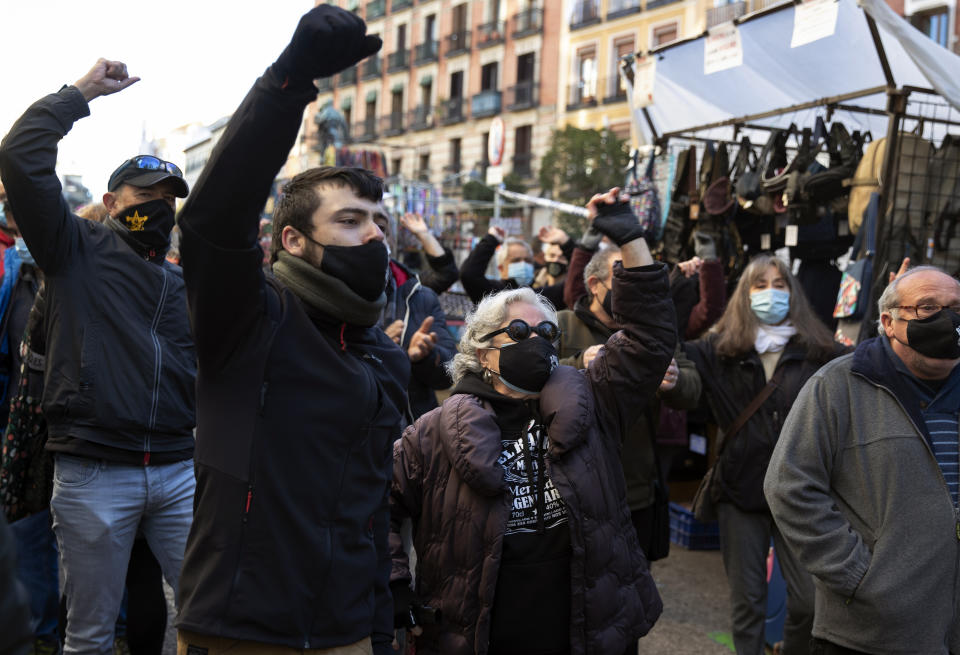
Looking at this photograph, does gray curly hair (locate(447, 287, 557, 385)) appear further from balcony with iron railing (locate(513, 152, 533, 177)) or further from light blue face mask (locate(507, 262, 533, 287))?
balcony with iron railing (locate(513, 152, 533, 177))

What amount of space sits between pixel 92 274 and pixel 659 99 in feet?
18.7

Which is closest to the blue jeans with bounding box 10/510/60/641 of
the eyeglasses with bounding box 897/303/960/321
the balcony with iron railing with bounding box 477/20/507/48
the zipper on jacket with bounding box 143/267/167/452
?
the zipper on jacket with bounding box 143/267/167/452

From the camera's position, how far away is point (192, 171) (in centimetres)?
7231

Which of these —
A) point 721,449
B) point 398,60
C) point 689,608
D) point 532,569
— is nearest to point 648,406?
point 721,449

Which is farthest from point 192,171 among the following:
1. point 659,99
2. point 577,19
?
point 659,99

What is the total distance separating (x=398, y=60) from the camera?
4469cm

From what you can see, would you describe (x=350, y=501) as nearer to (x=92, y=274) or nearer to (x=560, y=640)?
(x=560, y=640)

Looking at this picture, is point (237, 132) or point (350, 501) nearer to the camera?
point (237, 132)

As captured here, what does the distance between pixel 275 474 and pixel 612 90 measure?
3288 centimetres

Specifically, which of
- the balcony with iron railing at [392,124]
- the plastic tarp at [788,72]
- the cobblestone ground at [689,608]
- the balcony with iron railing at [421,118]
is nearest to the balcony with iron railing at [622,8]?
the balcony with iron railing at [421,118]

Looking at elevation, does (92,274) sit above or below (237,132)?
below

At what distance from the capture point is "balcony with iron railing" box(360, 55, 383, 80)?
46494mm

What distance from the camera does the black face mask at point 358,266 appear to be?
77.3 inches

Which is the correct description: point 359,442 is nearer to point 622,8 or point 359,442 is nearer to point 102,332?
point 102,332
